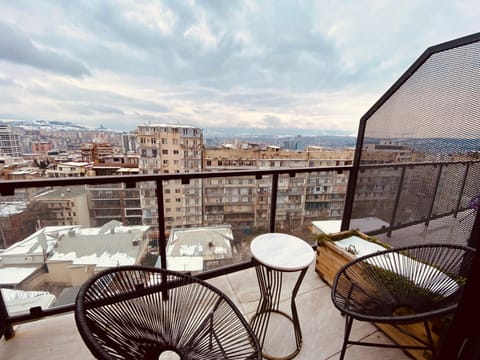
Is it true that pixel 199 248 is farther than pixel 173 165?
No

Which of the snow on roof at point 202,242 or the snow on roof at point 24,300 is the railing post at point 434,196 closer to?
the snow on roof at point 202,242

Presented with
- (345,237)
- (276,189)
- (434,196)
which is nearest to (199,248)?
(276,189)

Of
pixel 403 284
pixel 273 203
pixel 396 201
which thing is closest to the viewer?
pixel 403 284

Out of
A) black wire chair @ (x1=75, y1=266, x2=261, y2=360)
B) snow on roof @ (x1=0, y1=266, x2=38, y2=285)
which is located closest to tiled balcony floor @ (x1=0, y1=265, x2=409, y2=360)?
snow on roof @ (x1=0, y1=266, x2=38, y2=285)

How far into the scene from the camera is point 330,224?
2.82 meters

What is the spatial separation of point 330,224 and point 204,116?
45.4 feet

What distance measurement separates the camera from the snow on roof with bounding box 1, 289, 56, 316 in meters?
1.47

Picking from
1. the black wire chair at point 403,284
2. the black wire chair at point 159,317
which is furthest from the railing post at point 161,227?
the black wire chair at point 403,284

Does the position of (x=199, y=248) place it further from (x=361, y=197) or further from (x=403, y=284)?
(x=361, y=197)

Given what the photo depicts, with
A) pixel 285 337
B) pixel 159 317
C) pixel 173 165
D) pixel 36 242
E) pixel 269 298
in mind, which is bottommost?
pixel 285 337

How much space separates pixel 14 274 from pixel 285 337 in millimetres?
2029

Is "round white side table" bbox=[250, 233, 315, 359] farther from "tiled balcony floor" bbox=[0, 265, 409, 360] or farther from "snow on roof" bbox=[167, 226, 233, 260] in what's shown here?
"snow on roof" bbox=[167, 226, 233, 260]

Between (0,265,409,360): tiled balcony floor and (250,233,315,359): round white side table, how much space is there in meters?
0.12

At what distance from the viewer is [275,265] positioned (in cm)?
127
